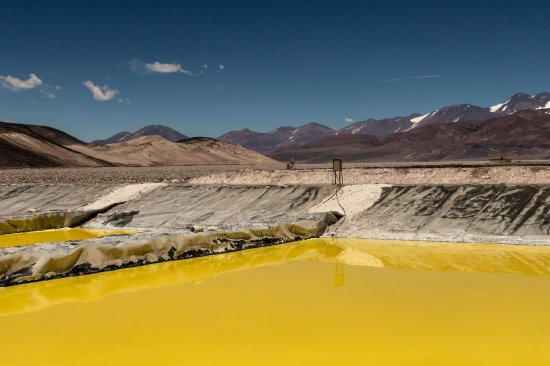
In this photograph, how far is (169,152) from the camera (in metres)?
126

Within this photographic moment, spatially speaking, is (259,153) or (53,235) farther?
(259,153)

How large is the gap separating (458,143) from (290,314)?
Result: 16736 centimetres

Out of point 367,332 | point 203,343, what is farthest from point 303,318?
point 203,343

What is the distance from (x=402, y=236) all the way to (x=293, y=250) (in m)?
3.51

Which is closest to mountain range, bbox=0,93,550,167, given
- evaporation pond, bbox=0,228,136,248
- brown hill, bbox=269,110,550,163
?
brown hill, bbox=269,110,550,163

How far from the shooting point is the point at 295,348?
18.0 feet

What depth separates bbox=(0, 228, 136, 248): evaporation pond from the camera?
15473mm

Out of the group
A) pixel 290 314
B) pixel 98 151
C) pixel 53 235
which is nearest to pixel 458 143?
pixel 98 151

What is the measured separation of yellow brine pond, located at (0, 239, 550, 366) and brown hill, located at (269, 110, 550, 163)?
5413 inches

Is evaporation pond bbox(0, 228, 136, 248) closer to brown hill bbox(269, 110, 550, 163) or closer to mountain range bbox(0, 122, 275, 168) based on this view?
mountain range bbox(0, 122, 275, 168)

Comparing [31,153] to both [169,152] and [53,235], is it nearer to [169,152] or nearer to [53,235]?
[169,152]

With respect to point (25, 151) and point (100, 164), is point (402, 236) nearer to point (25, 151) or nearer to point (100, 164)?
point (25, 151)

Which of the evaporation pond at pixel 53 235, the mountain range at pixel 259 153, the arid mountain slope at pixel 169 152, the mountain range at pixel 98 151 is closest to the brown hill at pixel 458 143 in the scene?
the mountain range at pixel 259 153

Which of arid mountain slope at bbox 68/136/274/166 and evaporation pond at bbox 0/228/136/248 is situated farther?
arid mountain slope at bbox 68/136/274/166
